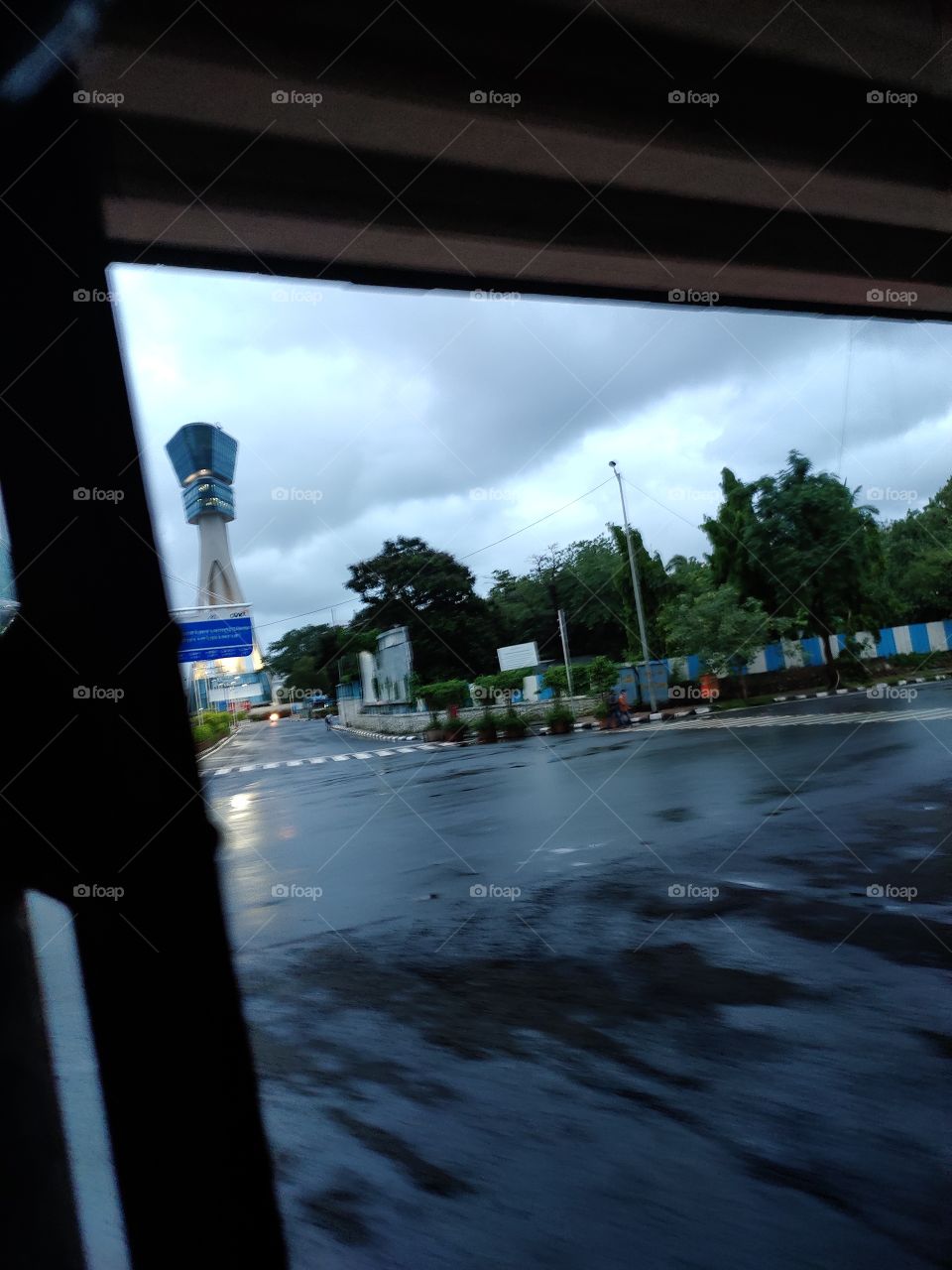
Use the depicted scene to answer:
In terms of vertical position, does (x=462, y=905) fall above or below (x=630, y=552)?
below

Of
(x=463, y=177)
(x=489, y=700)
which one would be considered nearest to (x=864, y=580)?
(x=489, y=700)

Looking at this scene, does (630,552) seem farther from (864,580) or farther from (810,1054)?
(810,1054)

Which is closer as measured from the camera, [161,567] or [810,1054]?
[810,1054]

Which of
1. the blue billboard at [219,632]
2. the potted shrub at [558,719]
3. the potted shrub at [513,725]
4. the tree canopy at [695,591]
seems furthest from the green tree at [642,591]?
the blue billboard at [219,632]

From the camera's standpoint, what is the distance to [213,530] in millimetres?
19547

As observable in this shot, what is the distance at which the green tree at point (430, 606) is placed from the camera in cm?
1028

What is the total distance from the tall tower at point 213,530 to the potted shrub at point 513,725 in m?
5.33

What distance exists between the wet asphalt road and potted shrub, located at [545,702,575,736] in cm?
1016

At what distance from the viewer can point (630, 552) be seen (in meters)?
13.4

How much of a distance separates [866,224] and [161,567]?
5783mm

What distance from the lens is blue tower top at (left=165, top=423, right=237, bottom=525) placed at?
12.1 meters

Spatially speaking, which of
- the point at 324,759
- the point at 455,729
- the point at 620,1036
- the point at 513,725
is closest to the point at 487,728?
the point at 513,725

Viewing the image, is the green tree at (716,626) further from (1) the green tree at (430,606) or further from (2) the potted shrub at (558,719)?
(1) the green tree at (430,606)

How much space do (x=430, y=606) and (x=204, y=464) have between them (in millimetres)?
4464
